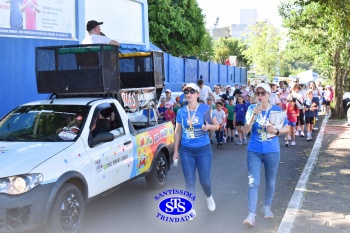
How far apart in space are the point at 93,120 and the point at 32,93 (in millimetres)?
7653

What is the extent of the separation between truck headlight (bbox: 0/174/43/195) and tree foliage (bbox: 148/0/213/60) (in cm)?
2925

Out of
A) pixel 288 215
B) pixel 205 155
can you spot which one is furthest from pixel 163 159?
pixel 288 215

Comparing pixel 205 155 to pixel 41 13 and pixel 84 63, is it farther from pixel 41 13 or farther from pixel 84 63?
pixel 41 13

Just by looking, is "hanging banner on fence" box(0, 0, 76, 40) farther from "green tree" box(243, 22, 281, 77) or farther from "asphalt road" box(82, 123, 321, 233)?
"green tree" box(243, 22, 281, 77)

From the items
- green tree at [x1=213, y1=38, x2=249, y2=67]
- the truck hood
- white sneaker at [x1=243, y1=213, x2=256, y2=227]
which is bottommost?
white sneaker at [x1=243, y1=213, x2=256, y2=227]

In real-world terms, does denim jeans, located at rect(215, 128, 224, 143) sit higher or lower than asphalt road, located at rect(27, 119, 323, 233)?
higher

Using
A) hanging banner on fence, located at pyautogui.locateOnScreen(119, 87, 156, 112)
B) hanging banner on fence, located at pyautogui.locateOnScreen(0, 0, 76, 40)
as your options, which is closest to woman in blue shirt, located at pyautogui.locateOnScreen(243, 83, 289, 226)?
hanging banner on fence, located at pyautogui.locateOnScreen(119, 87, 156, 112)

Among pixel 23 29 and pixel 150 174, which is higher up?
pixel 23 29

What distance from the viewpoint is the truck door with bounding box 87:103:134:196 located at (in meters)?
5.58

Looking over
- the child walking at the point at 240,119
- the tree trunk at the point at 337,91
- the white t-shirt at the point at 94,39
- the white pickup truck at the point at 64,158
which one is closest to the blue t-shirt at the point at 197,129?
the white pickup truck at the point at 64,158

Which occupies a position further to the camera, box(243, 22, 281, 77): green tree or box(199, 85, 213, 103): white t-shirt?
box(243, 22, 281, 77): green tree

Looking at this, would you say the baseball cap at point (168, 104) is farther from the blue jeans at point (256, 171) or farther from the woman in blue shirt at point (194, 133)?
the blue jeans at point (256, 171)

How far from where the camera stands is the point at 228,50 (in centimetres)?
7312

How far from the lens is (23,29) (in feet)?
40.9
